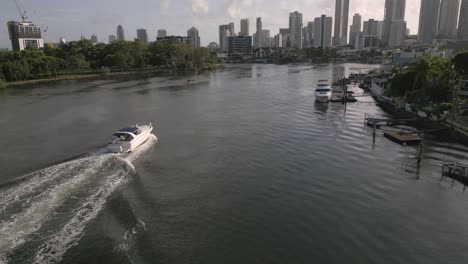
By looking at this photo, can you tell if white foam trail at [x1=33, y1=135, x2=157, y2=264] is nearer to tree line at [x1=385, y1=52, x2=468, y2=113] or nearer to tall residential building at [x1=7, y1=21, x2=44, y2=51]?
tree line at [x1=385, y1=52, x2=468, y2=113]

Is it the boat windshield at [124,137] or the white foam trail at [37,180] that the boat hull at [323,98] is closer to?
the boat windshield at [124,137]

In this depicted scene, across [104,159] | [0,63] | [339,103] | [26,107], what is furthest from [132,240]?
[0,63]

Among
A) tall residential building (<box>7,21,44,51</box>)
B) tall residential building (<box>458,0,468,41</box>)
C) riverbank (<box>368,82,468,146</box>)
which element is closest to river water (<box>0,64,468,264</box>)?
riverbank (<box>368,82,468,146</box>)

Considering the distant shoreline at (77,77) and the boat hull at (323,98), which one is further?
the distant shoreline at (77,77)

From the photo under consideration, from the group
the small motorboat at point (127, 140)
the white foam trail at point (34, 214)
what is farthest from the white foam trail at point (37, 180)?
the small motorboat at point (127, 140)

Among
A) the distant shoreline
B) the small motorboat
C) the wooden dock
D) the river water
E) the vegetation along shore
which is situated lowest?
the river water

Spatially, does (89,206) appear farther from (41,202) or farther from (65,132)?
(65,132)
